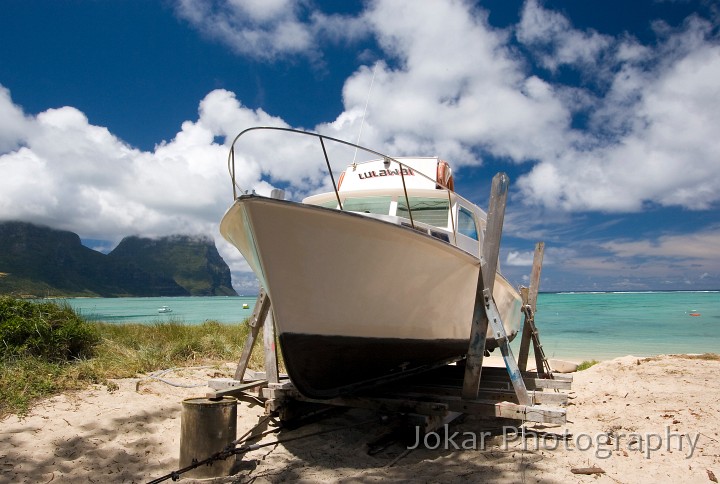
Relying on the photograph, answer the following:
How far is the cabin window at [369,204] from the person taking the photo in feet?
19.9

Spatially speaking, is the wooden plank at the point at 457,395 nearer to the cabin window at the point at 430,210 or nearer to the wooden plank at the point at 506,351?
the wooden plank at the point at 506,351

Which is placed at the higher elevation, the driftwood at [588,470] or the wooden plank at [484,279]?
the wooden plank at [484,279]

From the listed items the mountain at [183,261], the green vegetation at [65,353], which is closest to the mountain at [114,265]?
the mountain at [183,261]

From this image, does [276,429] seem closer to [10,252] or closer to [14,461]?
[14,461]

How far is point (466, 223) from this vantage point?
648 cm

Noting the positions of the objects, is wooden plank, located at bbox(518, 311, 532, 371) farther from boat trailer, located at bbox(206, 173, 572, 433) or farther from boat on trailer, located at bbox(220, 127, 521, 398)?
boat on trailer, located at bbox(220, 127, 521, 398)

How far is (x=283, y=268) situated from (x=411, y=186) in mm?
3241

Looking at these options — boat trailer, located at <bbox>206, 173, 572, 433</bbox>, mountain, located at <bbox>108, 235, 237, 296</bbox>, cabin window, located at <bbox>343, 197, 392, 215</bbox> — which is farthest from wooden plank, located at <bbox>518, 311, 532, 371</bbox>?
mountain, located at <bbox>108, 235, 237, 296</bbox>

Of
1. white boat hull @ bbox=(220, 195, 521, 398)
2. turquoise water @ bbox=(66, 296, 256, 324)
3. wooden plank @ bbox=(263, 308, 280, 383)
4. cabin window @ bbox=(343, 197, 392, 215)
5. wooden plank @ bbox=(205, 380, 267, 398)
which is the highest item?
cabin window @ bbox=(343, 197, 392, 215)

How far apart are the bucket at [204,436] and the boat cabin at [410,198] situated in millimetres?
2982

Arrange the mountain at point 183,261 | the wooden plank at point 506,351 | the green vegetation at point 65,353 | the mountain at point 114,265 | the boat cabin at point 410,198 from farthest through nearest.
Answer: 1. the mountain at point 183,261
2. the mountain at point 114,265
3. the boat cabin at point 410,198
4. the green vegetation at point 65,353
5. the wooden plank at point 506,351

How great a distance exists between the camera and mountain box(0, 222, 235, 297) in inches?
4060

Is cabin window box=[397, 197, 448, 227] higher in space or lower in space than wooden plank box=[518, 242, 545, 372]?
higher

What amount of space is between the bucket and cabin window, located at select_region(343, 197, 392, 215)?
3220 mm
